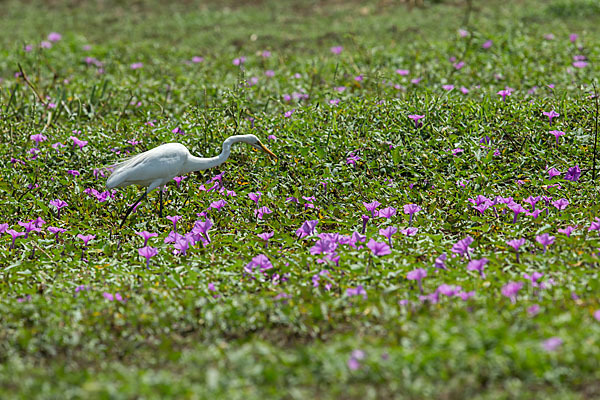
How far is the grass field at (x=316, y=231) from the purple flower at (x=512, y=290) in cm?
1

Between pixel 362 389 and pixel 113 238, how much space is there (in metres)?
2.25

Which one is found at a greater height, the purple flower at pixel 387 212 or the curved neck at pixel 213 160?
the curved neck at pixel 213 160

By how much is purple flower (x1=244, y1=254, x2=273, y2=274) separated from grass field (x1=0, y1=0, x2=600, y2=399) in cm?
1

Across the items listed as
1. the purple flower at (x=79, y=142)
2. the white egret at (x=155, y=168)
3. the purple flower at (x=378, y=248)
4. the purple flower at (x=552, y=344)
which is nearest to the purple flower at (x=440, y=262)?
the purple flower at (x=378, y=248)

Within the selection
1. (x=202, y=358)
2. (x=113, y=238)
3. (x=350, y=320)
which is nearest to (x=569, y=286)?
(x=350, y=320)

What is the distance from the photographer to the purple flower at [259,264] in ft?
11.3

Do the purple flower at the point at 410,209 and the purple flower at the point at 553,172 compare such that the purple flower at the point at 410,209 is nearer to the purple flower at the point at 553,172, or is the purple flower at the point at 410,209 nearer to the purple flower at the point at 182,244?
the purple flower at the point at 553,172

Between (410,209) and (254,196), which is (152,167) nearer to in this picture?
(254,196)

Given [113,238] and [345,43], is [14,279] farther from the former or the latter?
[345,43]

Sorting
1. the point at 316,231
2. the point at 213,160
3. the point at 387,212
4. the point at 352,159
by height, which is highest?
the point at 213,160

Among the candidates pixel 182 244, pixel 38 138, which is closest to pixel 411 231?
pixel 182 244

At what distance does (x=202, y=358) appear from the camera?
8.59 feet

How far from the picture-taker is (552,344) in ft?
7.96

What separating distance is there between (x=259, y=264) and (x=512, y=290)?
49.2 inches
